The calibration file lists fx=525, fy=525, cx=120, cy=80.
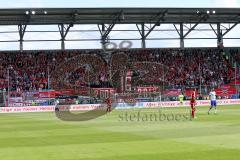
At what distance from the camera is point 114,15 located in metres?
63.3

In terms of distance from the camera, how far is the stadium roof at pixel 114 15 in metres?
60.4

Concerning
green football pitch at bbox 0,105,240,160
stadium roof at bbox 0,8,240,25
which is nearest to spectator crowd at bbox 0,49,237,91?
stadium roof at bbox 0,8,240,25

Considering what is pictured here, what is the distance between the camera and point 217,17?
67.4 meters

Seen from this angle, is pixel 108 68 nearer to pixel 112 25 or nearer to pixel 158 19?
pixel 112 25

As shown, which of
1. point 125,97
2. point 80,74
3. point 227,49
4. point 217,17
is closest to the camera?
point 125,97

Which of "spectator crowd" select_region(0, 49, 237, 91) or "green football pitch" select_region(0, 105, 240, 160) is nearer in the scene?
"green football pitch" select_region(0, 105, 240, 160)

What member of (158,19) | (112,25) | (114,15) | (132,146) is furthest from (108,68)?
(132,146)

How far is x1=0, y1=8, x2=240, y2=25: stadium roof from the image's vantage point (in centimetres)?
6044

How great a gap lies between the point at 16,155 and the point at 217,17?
5507 centimetres

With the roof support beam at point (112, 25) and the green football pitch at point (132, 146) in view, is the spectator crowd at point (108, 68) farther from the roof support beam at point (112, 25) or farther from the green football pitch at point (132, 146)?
the green football pitch at point (132, 146)

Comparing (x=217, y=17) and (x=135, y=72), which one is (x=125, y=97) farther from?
(x=217, y=17)

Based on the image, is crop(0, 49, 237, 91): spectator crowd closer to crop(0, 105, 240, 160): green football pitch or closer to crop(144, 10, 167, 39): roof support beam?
crop(144, 10, 167, 39): roof support beam

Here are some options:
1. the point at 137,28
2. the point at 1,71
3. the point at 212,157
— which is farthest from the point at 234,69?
the point at 212,157

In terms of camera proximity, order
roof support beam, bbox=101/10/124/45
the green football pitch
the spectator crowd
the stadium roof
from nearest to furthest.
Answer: the green football pitch → the spectator crowd → the stadium roof → roof support beam, bbox=101/10/124/45
